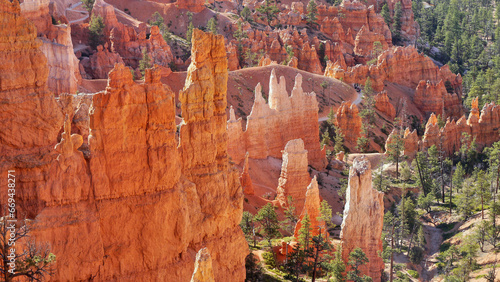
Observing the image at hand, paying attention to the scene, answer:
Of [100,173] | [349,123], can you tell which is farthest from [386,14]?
[100,173]

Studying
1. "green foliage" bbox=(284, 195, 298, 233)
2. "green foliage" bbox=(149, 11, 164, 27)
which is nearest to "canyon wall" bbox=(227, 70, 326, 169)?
"green foliage" bbox=(284, 195, 298, 233)

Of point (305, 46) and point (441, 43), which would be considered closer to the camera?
point (305, 46)

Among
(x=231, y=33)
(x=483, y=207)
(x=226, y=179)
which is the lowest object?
(x=483, y=207)

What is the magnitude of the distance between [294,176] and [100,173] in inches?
1342

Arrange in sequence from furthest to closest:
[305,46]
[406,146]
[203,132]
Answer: [305,46], [406,146], [203,132]

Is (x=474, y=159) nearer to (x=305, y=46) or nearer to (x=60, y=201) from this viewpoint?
(x=305, y=46)

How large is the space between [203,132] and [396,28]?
138241 mm

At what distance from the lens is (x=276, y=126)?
74.8m

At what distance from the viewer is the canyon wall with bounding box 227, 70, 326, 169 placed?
6956 cm

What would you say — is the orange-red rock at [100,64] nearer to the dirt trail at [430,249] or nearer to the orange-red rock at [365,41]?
the dirt trail at [430,249]

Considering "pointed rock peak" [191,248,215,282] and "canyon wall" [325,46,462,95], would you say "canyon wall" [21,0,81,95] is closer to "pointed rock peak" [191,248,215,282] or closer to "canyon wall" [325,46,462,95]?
"pointed rock peak" [191,248,215,282]

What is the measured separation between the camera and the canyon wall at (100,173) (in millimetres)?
29922

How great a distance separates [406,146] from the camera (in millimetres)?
86062

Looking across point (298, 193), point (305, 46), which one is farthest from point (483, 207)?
point (305, 46)
